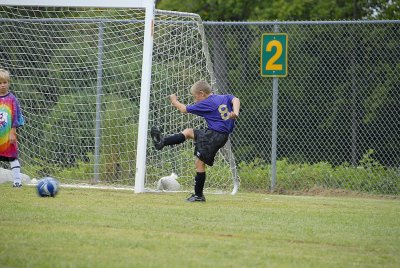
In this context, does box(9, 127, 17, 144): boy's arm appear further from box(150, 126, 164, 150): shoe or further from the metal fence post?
the metal fence post

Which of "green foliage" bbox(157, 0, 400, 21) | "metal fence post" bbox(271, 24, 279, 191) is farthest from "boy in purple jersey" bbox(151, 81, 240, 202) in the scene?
"green foliage" bbox(157, 0, 400, 21)

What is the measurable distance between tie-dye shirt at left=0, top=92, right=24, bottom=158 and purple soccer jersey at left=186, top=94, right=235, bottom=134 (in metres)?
2.44

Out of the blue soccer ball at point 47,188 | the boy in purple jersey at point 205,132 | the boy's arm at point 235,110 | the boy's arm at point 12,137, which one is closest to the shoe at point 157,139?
the boy in purple jersey at point 205,132

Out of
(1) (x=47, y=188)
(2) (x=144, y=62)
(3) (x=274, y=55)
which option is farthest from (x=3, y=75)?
(3) (x=274, y=55)

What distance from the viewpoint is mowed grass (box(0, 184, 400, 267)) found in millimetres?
5949

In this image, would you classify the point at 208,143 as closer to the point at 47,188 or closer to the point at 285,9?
the point at 47,188

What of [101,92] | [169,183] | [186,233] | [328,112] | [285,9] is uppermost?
[285,9]

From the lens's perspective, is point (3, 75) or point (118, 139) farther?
point (118, 139)

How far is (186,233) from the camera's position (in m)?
7.20

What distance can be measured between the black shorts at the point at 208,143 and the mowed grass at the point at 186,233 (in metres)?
0.55

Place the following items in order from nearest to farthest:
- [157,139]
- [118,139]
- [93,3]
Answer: [157,139] → [93,3] → [118,139]

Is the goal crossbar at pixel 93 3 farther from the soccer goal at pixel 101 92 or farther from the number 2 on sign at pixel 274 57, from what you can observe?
the number 2 on sign at pixel 274 57

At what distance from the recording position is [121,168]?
12977 millimetres

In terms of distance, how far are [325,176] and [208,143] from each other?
359cm
